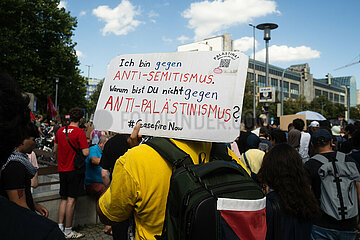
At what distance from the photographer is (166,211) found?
1.52 meters

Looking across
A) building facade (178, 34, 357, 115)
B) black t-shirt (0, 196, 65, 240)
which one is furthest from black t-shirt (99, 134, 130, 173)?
building facade (178, 34, 357, 115)

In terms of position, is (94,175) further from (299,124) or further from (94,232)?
(299,124)

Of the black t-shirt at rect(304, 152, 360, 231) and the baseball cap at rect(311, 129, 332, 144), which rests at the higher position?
the baseball cap at rect(311, 129, 332, 144)

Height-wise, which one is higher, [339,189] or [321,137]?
[321,137]

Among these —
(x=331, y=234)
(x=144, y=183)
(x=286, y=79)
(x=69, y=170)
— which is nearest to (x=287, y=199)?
(x=331, y=234)

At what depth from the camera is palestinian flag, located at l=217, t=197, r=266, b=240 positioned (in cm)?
137

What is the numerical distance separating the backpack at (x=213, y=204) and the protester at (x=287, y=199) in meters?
0.68

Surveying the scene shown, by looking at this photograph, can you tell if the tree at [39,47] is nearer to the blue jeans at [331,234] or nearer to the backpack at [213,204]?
the blue jeans at [331,234]

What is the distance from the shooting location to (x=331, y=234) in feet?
9.53

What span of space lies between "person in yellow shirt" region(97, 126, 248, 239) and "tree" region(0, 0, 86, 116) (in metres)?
24.0

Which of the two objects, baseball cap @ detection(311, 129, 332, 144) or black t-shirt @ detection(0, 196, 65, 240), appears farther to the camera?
baseball cap @ detection(311, 129, 332, 144)

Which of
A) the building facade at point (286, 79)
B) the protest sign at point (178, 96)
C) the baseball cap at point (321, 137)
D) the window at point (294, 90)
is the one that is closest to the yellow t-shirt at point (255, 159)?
the baseball cap at point (321, 137)

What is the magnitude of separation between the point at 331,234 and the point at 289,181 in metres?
1.09

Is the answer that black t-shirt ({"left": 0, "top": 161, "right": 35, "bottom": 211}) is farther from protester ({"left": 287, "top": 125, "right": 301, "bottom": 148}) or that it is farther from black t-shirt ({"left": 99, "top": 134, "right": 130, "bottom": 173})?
protester ({"left": 287, "top": 125, "right": 301, "bottom": 148})
